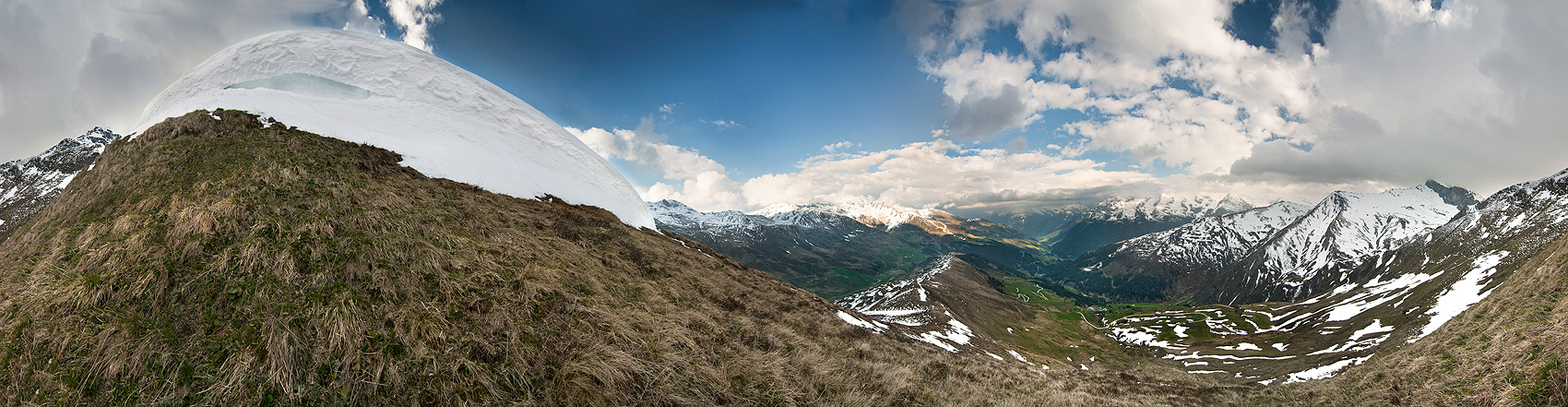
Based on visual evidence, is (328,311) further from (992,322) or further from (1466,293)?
(1466,293)

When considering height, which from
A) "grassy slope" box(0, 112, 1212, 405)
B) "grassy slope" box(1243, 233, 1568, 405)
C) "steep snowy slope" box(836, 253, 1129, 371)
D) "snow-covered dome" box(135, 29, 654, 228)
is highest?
"snow-covered dome" box(135, 29, 654, 228)

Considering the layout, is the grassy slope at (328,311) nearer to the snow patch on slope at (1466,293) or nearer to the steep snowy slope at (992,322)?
the steep snowy slope at (992,322)

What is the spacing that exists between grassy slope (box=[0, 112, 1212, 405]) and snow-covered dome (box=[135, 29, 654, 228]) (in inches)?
184

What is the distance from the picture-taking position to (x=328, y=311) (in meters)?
6.93

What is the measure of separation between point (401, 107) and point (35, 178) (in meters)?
273

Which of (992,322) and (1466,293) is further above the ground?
(1466,293)

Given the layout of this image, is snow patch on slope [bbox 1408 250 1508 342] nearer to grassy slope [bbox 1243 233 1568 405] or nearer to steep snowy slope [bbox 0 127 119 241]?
grassy slope [bbox 1243 233 1568 405]

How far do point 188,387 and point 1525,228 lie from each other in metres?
247

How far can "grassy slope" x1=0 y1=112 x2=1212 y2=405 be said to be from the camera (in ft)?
20.1

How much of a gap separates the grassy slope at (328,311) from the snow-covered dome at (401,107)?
15.3ft


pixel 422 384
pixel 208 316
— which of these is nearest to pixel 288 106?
pixel 208 316

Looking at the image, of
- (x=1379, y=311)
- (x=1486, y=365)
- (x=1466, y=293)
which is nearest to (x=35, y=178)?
(x=1486, y=365)

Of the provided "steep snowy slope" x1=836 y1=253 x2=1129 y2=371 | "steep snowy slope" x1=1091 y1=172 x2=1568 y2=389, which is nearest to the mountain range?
"steep snowy slope" x1=1091 y1=172 x2=1568 y2=389

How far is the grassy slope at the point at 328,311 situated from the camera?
6121mm
